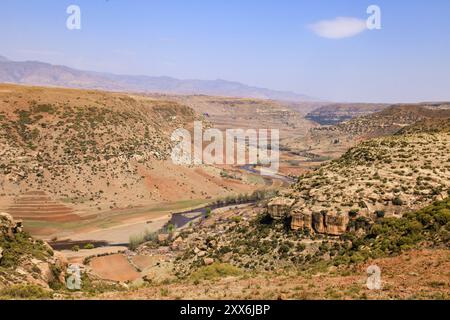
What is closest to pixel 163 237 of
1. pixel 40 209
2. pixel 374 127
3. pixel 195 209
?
pixel 195 209

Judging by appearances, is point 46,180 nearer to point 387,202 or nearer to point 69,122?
point 69,122

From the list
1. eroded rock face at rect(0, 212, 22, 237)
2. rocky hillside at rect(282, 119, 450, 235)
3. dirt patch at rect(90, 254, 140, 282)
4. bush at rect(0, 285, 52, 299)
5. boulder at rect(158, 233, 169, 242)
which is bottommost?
dirt patch at rect(90, 254, 140, 282)

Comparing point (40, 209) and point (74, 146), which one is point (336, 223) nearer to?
point (40, 209)

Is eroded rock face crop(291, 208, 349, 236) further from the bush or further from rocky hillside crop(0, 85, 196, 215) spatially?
rocky hillside crop(0, 85, 196, 215)

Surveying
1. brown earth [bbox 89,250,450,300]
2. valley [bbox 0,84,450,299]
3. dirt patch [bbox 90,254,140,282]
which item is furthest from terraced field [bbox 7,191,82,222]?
brown earth [bbox 89,250,450,300]

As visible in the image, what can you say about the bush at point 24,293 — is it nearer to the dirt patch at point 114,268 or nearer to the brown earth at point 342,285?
the brown earth at point 342,285

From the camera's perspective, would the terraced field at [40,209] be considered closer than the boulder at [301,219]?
No

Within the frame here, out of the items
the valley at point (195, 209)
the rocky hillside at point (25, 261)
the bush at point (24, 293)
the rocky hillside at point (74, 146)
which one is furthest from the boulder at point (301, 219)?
the rocky hillside at point (74, 146)

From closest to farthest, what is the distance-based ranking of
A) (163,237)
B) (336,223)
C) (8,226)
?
1. (8,226)
2. (336,223)
3. (163,237)
